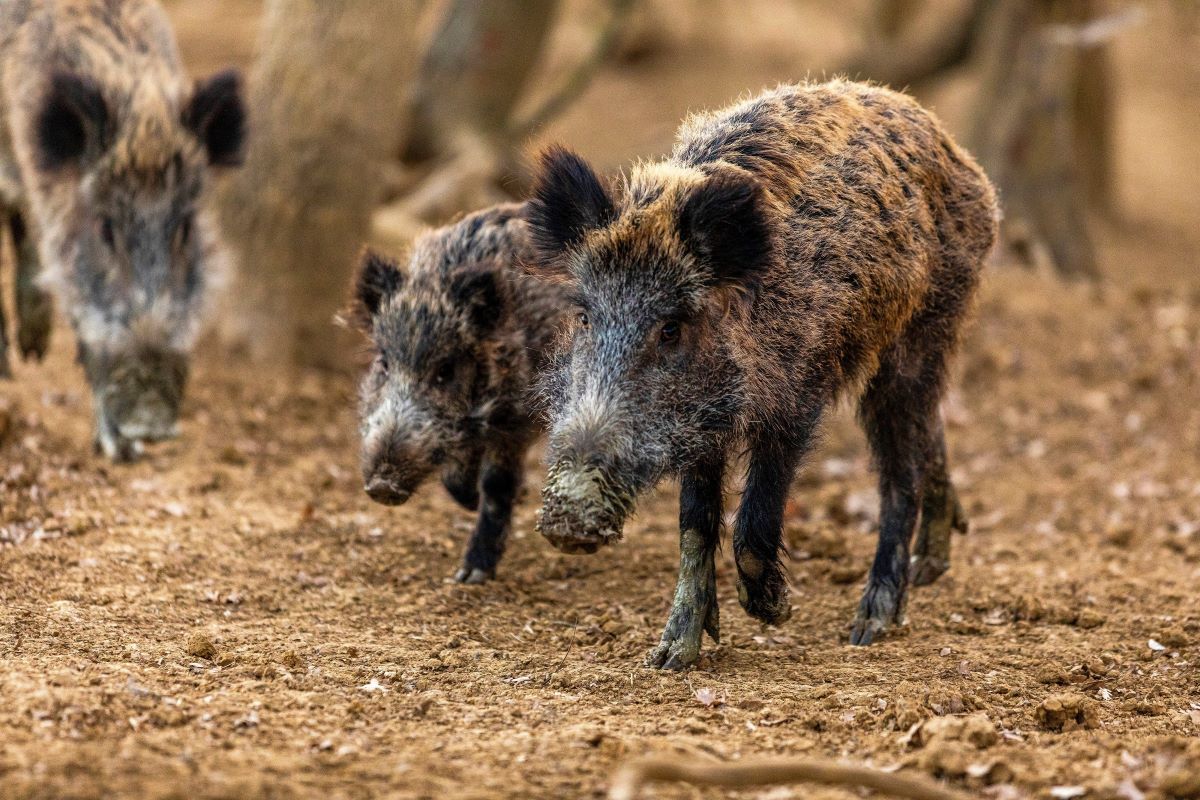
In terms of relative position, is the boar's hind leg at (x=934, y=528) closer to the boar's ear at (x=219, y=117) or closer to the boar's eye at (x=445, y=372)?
the boar's eye at (x=445, y=372)

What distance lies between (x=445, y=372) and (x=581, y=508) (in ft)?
5.86

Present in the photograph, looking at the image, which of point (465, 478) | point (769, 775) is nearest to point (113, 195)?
point (465, 478)

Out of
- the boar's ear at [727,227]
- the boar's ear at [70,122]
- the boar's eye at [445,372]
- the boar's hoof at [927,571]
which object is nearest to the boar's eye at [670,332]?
the boar's ear at [727,227]

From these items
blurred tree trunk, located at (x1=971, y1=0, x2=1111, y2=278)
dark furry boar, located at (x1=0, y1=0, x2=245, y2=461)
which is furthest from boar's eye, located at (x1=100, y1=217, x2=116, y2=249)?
blurred tree trunk, located at (x1=971, y1=0, x2=1111, y2=278)

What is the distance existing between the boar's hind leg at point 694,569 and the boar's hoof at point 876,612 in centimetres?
83

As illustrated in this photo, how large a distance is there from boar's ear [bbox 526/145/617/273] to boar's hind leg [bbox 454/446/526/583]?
1428mm

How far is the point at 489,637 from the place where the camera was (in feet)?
18.9

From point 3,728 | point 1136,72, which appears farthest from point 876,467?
point 1136,72

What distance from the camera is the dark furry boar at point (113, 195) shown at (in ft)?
25.7

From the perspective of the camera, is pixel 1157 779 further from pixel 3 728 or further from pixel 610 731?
pixel 3 728


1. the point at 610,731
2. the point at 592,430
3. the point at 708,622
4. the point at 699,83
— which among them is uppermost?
the point at 699,83

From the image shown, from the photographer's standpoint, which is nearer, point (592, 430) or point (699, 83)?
point (592, 430)

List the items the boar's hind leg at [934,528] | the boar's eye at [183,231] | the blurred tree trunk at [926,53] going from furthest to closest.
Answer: the blurred tree trunk at [926,53] → the boar's eye at [183,231] → the boar's hind leg at [934,528]

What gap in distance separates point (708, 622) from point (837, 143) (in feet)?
6.52
